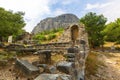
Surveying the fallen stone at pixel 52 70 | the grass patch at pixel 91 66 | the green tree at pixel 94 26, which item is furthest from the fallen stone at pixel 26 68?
the green tree at pixel 94 26

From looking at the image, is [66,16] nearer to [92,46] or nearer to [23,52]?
[92,46]

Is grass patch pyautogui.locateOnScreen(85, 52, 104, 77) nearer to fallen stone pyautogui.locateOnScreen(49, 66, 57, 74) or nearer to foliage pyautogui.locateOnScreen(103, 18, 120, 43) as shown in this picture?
fallen stone pyautogui.locateOnScreen(49, 66, 57, 74)

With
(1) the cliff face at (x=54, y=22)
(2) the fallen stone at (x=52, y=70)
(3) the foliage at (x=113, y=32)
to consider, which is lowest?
(2) the fallen stone at (x=52, y=70)

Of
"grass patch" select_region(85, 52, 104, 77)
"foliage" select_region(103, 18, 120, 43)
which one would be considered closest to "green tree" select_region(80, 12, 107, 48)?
"foliage" select_region(103, 18, 120, 43)

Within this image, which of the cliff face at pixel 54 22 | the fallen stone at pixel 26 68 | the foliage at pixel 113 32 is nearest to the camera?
the fallen stone at pixel 26 68

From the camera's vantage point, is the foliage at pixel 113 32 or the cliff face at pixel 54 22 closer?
the foliage at pixel 113 32

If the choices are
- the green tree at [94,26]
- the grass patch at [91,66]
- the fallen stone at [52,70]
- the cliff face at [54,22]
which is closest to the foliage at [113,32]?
the green tree at [94,26]

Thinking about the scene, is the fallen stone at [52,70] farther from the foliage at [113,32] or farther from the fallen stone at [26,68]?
the foliage at [113,32]

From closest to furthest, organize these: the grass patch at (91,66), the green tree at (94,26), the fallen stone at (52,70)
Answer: the fallen stone at (52,70), the grass patch at (91,66), the green tree at (94,26)

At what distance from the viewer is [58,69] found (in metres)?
9.67

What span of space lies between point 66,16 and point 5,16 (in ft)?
407

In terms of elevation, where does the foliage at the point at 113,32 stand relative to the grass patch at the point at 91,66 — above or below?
above

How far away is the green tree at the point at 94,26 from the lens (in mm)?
52875

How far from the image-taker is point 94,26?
52.7 metres
